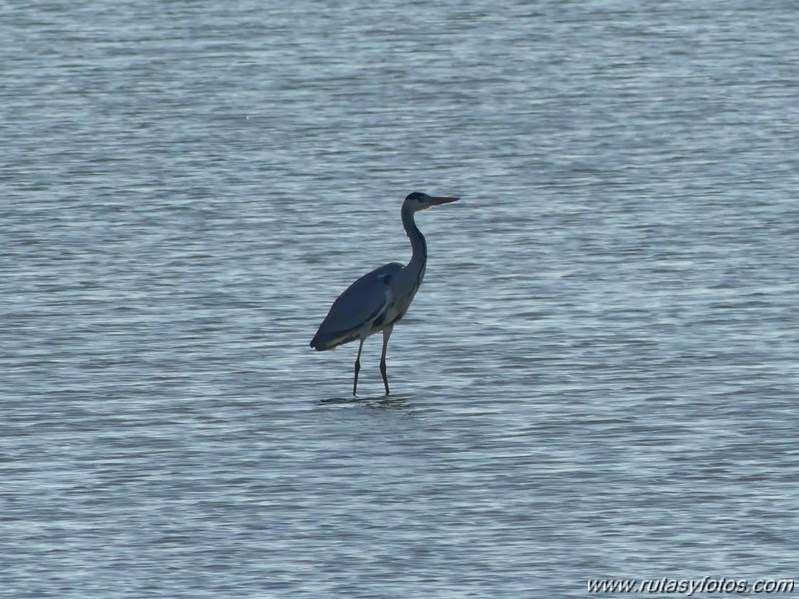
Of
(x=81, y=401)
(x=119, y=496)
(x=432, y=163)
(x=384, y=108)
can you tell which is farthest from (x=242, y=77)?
(x=119, y=496)

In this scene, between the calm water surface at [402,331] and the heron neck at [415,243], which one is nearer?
the calm water surface at [402,331]

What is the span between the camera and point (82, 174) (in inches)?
1054

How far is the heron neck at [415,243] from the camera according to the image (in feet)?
53.7

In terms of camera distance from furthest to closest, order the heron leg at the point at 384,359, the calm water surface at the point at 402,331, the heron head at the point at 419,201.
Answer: the heron head at the point at 419,201, the heron leg at the point at 384,359, the calm water surface at the point at 402,331

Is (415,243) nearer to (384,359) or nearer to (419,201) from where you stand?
(419,201)

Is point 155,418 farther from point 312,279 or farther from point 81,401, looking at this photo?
point 312,279

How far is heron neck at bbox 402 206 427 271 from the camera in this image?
16375 millimetres

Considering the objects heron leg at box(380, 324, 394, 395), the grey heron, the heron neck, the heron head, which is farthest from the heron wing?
the heron head

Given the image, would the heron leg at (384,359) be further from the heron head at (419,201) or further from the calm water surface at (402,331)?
the heron head at (419,201)

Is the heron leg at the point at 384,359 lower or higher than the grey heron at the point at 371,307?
lower

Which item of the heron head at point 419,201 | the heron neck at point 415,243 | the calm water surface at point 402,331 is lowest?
the calm water surface at point 402,331

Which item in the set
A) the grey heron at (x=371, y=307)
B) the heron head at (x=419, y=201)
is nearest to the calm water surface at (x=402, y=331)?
the grey heron at (x=371, y=307)

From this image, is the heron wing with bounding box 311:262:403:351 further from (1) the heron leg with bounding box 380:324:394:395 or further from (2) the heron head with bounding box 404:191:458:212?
(2) the heron head with bounding box 404:191:458:212

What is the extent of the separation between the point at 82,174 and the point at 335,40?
1484 centimetres
